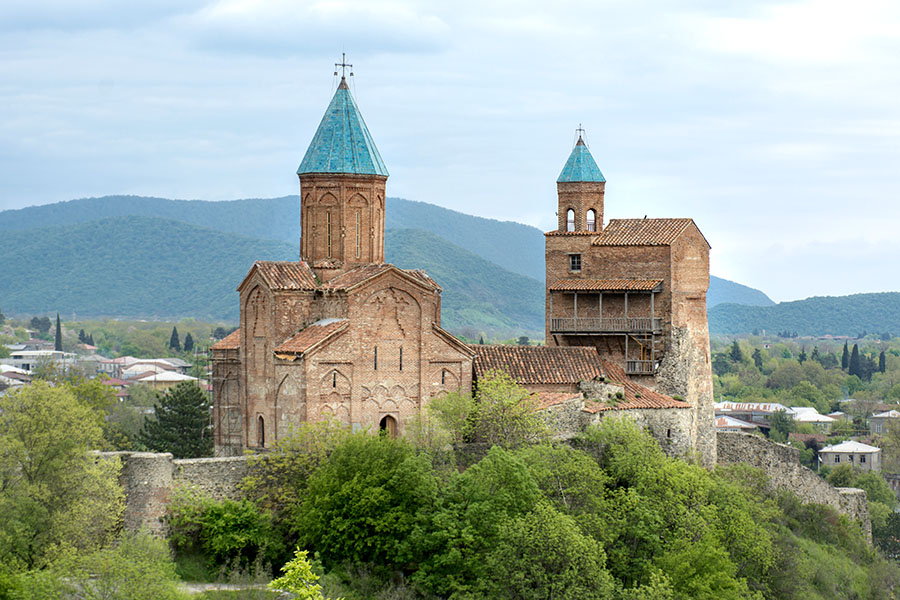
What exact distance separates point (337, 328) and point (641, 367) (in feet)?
43.0

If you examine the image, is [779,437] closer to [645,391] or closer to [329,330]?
[645,391]

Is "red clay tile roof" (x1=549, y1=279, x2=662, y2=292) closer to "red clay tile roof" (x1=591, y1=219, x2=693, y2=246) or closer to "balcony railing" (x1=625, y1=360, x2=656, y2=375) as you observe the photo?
"red clay tile roof" (x1=591, y1=219, x2=693, y2=246)

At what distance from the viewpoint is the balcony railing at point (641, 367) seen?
51.5m

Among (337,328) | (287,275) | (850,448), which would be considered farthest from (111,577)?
(850,448)

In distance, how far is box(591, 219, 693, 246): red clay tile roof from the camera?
5203 cm

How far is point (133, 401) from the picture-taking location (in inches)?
4139

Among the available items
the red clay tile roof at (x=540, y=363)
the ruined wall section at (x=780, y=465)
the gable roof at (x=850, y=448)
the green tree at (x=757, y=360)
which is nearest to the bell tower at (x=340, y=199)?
the red clay tile roof at (x=540, y=363)

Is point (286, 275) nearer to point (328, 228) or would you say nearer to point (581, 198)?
point (328, 228)

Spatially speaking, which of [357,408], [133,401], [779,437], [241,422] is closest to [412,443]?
[357,408]

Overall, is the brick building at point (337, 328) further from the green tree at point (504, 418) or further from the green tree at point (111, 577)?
the green tree at point (111, 577)

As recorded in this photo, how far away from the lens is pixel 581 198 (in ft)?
176

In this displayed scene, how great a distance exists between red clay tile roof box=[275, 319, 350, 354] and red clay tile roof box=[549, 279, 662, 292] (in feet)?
35.8

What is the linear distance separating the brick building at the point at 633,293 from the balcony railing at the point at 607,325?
4cm

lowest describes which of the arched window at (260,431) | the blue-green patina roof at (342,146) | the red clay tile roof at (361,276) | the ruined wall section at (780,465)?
the ruined wall section at (780,465)
